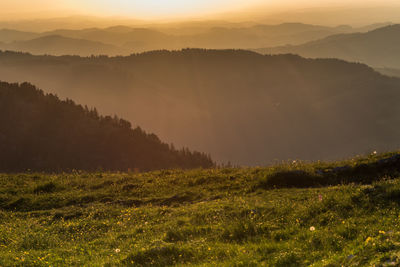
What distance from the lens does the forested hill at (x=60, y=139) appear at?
4250 inches

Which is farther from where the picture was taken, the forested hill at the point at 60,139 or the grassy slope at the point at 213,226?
the forested hill at the point at 60,139

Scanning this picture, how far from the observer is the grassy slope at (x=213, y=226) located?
11336 millimetres

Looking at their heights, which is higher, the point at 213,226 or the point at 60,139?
the point at 213,226

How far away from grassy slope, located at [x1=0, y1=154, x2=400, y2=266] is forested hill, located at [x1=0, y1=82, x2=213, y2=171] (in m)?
86.9

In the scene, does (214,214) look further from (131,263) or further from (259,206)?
(131,263)

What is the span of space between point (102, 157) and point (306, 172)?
346ft

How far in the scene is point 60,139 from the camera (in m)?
118

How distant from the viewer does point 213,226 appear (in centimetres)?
1523

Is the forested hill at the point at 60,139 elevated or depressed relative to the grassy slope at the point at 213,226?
depressed

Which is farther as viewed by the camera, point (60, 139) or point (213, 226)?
point (60, 139)

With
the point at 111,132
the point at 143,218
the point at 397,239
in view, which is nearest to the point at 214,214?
the point at 143,218

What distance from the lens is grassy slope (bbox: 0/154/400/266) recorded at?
37.2ft

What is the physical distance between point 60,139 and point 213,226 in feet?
372

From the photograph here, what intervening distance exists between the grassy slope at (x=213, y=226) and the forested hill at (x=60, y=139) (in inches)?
3423
